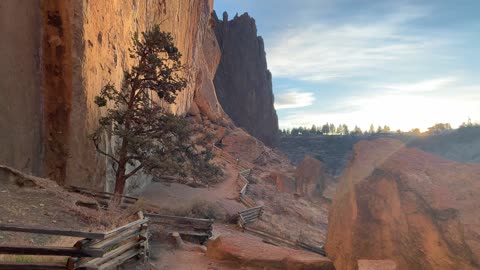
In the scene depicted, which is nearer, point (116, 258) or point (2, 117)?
point (116, 258)

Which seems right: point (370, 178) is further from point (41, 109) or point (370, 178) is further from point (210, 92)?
point (210, 92)

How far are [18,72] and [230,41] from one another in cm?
7329

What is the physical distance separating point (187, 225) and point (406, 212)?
10018 millimetres

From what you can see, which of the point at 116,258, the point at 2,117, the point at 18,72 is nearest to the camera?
the point at 116,258

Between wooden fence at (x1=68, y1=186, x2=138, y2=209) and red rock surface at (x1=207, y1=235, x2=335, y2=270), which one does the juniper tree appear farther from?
red rock surface at (x1=207, y1=235, x2=335, y2=270)

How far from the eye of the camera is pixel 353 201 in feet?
26.6

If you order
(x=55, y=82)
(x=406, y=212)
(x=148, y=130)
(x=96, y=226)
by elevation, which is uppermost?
(x=55, y=82)

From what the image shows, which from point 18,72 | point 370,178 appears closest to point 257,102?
point 18,72

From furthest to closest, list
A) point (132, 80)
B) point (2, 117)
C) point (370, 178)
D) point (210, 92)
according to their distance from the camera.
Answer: point (210, 92) < point (132, 80) < point (2, 117) < point (370, 178)

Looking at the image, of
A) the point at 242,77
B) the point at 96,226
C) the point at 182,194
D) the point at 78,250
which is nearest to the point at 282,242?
the point at 182,194

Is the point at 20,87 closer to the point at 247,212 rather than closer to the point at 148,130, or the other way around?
the point at 148,130

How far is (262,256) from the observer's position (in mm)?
10812

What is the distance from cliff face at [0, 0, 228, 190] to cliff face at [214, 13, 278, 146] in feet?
219

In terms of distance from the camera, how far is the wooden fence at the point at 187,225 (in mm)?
15188
